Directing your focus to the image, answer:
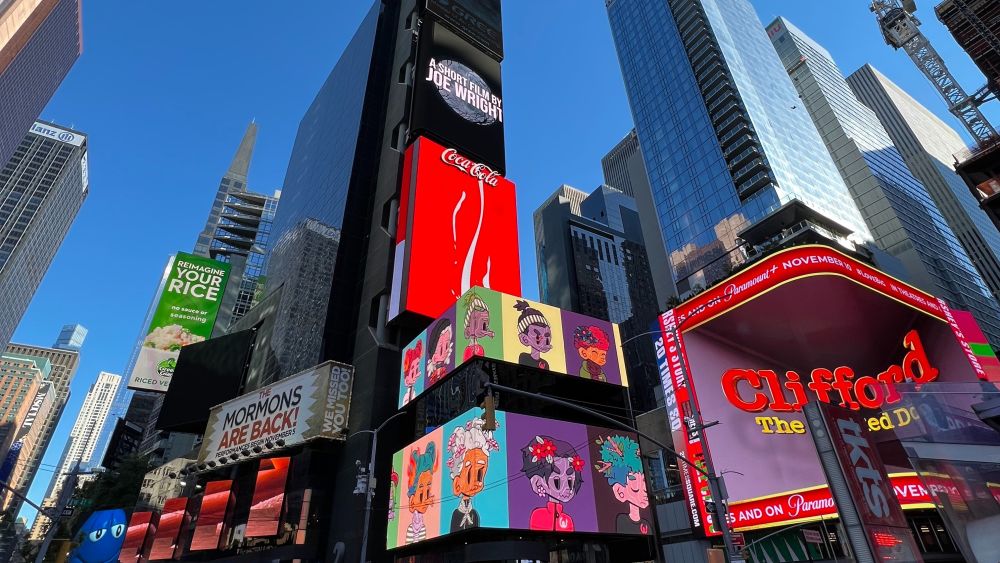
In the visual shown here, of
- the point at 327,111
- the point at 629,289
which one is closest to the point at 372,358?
the point at 327,111

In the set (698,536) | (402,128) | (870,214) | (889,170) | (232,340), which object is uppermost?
(889,170)

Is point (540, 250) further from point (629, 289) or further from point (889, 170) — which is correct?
point (889, 170)

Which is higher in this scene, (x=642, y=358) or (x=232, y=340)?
(x=642, y=358)

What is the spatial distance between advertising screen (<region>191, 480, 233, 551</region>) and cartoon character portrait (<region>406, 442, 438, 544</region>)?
18.3 meters

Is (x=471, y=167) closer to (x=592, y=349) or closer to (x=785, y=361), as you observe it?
(x=592, y=349)

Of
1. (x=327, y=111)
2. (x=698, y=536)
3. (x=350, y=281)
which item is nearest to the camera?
(x=698, y=536)

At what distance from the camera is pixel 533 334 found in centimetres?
3216

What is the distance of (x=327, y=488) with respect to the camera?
37344 mm

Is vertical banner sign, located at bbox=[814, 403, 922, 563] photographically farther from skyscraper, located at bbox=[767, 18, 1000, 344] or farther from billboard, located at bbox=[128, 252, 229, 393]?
skyscraper, located at bbox=[767, 18, 1000, 344]

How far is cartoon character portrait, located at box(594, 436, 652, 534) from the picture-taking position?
96.0ft

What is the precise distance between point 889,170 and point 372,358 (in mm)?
139359

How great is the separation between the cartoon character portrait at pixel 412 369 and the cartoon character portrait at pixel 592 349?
9.62 meters

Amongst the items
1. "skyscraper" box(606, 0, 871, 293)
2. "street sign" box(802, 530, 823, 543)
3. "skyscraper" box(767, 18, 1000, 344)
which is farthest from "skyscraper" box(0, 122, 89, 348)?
"skyscraper" box(767, 18, 1000, 344)

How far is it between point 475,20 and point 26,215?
18622 centimetres
